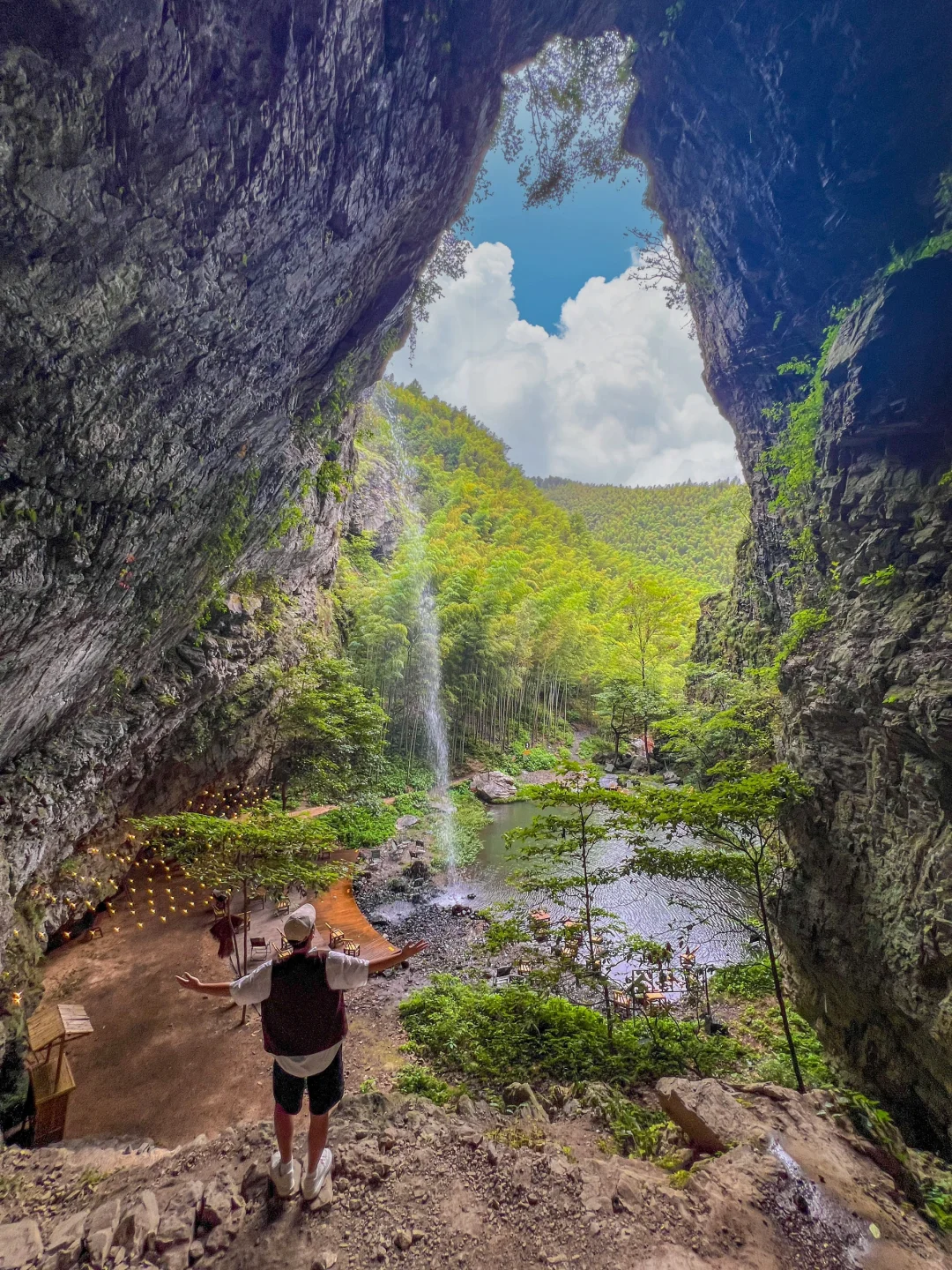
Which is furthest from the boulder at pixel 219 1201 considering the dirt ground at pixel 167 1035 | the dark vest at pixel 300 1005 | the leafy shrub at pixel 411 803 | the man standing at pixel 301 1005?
the leafy shrub at pixel 411 803

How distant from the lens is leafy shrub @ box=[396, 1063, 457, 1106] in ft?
17.3

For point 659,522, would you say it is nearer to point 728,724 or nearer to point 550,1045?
point 728,724

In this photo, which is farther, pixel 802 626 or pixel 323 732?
→ pixel 323 732

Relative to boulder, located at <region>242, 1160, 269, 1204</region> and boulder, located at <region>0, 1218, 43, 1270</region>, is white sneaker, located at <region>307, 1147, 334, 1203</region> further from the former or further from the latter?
boulder, located at <region>0, 1218, 43, 1270</region>

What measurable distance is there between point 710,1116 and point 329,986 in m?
3.89

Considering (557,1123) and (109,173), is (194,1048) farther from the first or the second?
(109,173)

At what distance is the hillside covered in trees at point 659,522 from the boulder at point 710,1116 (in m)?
40.8

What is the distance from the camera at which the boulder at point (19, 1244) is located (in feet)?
8.00

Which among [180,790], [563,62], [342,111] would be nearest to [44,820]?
[180,790]

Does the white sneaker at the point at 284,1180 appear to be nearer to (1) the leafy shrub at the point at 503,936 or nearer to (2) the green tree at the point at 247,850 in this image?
(1) the leafy shrub at the point at 503,936

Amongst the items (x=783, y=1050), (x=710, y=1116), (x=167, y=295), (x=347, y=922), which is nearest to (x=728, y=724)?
(x=783, y=1050)

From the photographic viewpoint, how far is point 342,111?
489 cm

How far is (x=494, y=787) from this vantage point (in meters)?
18.9

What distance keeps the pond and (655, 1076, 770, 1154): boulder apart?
10.6 feet
